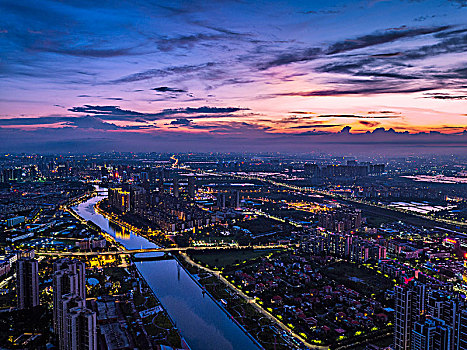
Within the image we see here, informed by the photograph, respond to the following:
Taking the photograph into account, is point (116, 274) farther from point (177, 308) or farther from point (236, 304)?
point (236, 304)

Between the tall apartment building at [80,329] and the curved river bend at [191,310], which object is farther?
the curved river bend at [191,310]

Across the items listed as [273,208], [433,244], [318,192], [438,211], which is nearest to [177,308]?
[433,244]

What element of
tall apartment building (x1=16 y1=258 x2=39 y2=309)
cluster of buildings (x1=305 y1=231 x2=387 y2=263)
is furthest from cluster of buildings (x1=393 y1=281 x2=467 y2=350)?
tall apartment building (x1=16 y1=258 x2=39 y2=309)

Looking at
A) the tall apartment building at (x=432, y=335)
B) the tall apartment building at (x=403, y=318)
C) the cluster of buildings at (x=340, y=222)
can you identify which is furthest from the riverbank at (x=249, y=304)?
the cluster of buildings at (x=340, y=222)

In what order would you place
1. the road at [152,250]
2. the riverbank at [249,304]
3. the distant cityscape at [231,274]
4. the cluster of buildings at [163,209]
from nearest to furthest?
1. the distant cityscape at [231,274]
2. the riverbank at [249,304]
3. the road at [152,250]
4. the cluster of buildings at [163,209]

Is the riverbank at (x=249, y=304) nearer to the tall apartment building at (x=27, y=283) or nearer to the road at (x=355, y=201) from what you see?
the tall apartment building at (x=27, y=283)

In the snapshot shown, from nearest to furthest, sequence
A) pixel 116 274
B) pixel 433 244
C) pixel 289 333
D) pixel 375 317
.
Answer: pixel 289 333
pixel 375 317
pixel 116 274
pixel 433 244

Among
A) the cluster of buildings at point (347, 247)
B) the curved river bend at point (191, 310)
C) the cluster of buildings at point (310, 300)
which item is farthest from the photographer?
the cluster of buildings at point (347, 247)
